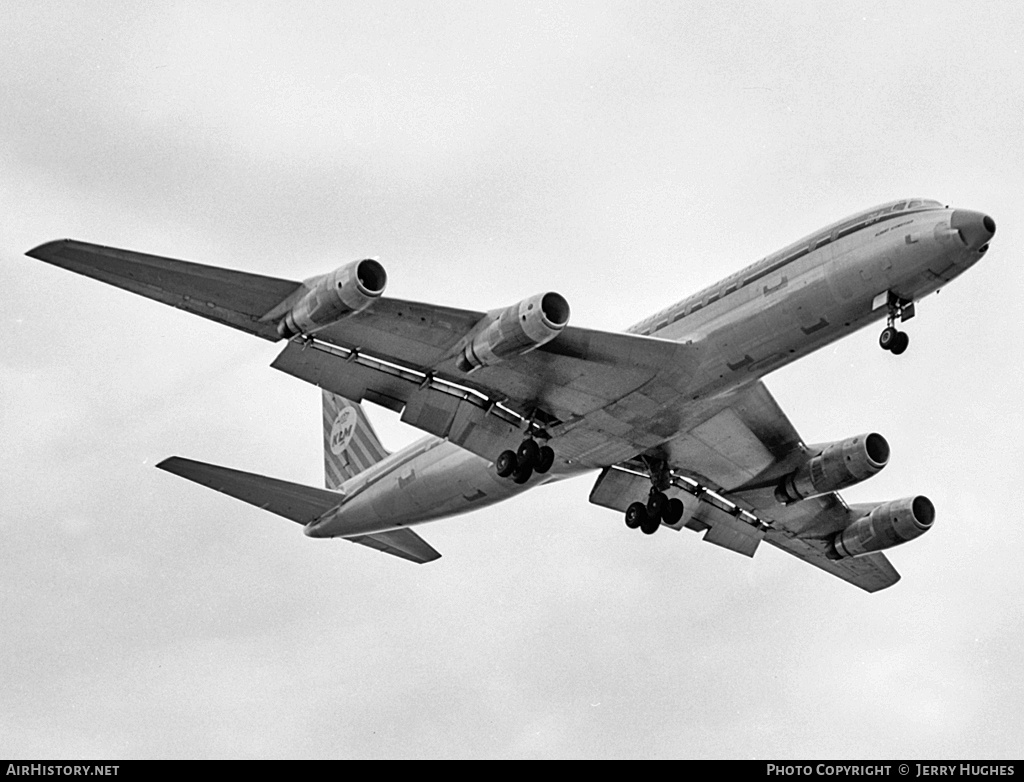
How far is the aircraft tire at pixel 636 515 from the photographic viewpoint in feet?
135

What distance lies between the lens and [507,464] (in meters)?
37.9

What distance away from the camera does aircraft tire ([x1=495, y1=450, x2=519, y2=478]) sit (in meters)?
37.8

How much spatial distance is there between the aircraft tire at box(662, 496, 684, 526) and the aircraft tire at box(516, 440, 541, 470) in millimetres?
5472

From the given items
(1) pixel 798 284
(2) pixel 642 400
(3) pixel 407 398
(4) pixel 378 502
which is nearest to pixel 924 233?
(1) pixel 798 284

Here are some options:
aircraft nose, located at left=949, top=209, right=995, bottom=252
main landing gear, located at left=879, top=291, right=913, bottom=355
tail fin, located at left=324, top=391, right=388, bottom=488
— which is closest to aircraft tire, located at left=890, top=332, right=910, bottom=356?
main landing gear, located at left=879, top=291, right=913, bottom=355

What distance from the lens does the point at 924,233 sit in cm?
3238

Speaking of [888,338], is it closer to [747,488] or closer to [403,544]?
[747,488]

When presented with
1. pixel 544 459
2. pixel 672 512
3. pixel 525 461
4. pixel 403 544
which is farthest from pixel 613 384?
pixel 403 544

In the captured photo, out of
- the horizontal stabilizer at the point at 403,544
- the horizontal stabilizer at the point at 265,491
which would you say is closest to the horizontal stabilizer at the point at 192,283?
the horizontal stabilizer at the point at 265,491

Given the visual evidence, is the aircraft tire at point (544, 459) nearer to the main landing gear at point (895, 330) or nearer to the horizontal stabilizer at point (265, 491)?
the horizontal stabilizer at point (265, 491)

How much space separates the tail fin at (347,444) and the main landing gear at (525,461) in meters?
12.0

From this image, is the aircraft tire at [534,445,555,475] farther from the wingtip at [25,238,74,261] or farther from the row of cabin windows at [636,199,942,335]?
the wingtip at [25,238,74,261]

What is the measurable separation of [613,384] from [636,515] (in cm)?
676
